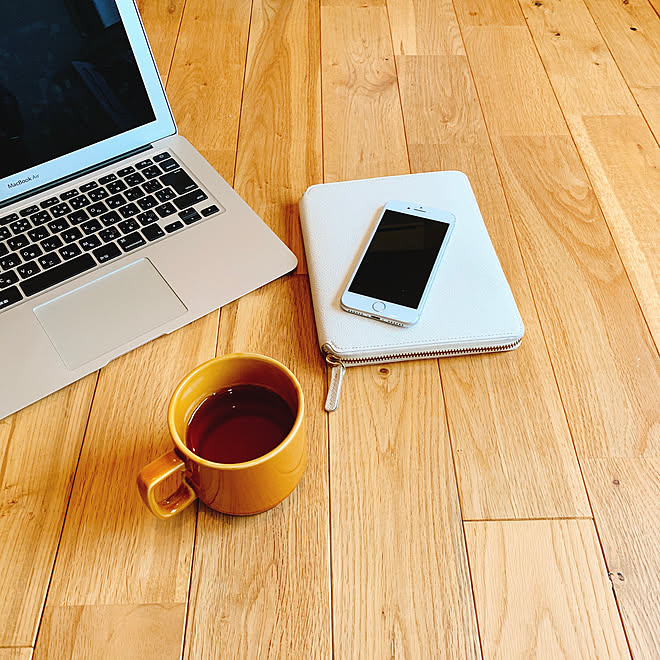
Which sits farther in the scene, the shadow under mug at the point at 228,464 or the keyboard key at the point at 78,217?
the keyboard key at the point at 78,217

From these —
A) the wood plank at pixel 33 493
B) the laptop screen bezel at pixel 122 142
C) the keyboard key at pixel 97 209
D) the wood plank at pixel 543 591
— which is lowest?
the wood plank at pixel 543 591

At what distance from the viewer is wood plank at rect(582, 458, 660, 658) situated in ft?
1.71

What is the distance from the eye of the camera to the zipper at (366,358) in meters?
0.65

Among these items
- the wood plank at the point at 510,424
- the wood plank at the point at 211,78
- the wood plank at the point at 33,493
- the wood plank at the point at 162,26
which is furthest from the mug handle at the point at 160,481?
the wood plank at the point at 162,26

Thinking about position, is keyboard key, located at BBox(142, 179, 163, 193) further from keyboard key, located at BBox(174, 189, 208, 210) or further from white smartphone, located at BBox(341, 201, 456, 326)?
white smartphone, located at BBox(341, 201, 456, 326)

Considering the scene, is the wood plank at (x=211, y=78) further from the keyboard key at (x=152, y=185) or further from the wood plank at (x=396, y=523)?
the wood plank at (x=396, y=523)

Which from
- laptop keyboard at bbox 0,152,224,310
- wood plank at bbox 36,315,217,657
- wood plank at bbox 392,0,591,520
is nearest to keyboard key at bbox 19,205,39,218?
laptop keyboard at bbox 0,152,224,310

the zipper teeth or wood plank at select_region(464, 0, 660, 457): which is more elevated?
the zipper teeth

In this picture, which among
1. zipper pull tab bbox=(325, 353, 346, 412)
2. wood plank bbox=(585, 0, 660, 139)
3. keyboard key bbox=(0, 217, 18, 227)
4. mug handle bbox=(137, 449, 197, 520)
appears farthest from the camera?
wood plank bbox=(585, 0, 660, 139)

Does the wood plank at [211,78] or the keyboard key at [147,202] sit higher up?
the keyboard key at [147,202]

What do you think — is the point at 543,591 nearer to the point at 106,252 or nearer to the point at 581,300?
the point at 581,300

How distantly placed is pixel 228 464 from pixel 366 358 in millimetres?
211

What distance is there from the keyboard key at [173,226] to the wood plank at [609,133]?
21.4 inches

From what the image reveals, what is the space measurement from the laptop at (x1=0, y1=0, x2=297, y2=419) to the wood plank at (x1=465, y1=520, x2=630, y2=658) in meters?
0.38
